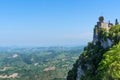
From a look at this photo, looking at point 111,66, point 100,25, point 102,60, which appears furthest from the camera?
point 100,25

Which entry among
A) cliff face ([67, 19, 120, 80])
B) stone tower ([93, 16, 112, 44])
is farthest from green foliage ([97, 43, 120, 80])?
stone tower ([93, 16, 112, 44])

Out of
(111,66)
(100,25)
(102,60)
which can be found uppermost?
(100,25)

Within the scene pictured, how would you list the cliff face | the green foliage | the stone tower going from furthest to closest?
the stone tower, the cliff face, the green foliage

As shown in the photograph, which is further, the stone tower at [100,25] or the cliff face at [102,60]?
the stone tower at [100,25]

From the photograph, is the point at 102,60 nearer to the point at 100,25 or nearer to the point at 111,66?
the point at 111,66

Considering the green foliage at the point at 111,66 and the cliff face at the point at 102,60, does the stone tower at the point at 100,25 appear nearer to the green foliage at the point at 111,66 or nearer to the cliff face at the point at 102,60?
the cliff face at the point at 102,60

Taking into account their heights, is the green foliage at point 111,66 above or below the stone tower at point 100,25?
below

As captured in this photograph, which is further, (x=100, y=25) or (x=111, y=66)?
(x=100, y=25)

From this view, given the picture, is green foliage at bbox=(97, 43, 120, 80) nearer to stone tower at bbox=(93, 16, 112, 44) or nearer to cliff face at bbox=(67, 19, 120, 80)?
cliff face at bbox=(67, 19, 120, 80)

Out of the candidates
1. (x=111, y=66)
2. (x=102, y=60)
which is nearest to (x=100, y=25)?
(x=102, y=60)

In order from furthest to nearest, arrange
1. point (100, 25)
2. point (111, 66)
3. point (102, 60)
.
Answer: point (100, 25)
point (102, 60)
point (111, 66)

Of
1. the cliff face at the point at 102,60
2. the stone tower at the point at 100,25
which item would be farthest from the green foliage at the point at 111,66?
the stone tower at the point at 100,25

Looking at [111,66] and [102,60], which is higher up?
[102,60]

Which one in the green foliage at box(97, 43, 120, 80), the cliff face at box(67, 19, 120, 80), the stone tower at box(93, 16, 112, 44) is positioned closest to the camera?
the green foliage at box(97, 43, 120, 80)
